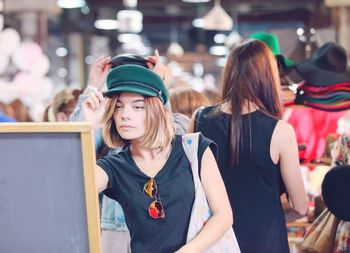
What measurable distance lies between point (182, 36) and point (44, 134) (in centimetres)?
2900

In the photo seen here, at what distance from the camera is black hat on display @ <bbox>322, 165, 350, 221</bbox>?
2635 mm

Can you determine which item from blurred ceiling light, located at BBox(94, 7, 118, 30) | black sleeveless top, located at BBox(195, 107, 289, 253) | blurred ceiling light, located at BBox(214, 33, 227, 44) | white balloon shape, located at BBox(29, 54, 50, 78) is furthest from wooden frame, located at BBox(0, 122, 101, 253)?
blurred ceiling light, located at BBox(214, 33, 227, 44)

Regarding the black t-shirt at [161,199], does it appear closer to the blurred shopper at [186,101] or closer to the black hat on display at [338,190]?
the black hat on display at [338,190]

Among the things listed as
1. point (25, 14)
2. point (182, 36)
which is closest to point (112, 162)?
point (25, 14)

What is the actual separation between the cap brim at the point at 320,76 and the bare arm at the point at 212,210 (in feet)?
7.10

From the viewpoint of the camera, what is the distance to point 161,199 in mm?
2215

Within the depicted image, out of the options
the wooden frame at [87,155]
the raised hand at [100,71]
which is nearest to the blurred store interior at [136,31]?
the raised hand at [100,71]

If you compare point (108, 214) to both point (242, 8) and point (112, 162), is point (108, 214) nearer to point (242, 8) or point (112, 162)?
point (112, 162)

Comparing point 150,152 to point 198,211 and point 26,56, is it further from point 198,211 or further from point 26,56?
point 26,56

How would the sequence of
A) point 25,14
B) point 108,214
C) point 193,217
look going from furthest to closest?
point 25,14 < point 108,214 < point 193,217

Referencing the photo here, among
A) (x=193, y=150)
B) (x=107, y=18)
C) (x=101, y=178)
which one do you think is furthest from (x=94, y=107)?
(x=107, y=18)

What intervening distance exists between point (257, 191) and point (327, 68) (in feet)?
6.01

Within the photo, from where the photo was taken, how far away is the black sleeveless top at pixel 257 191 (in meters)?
2.77

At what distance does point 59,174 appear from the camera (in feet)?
6.31
